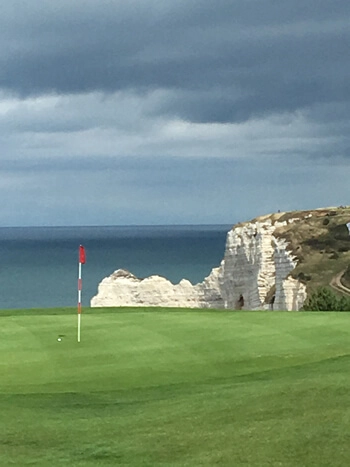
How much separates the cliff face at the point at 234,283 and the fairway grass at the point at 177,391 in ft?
131

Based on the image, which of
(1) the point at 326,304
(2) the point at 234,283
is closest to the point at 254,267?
(2) the point at 234,283

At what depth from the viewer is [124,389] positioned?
12.5 meters

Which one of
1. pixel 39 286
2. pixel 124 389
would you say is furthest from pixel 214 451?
pixel 39 286

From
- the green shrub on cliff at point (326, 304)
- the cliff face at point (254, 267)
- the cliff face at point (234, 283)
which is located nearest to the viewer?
the green shrub on cliff at point (326, 304)

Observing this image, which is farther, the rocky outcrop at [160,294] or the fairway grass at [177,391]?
the rocky outcrop at [160,294]

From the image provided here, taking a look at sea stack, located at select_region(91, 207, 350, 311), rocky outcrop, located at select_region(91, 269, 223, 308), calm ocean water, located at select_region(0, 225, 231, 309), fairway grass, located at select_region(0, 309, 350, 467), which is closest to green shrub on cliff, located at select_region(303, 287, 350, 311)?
fairway grass, located at select_region(0, 309, 350, 467)

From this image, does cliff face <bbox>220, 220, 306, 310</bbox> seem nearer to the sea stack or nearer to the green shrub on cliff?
the sea stack

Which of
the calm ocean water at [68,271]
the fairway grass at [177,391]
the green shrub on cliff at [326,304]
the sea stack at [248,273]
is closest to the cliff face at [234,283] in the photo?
the sea stack at [248,273]

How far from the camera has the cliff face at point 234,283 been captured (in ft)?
200

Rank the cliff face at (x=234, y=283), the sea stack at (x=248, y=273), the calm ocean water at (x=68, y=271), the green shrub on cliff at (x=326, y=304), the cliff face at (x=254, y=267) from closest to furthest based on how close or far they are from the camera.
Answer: the green shrub on cliff at (x=326, y=304) → the cliff face at (x=254, y=267) → the sea stack at (x=248, y=273) → the cliff face at (x=234, y=283) → the calm ocean water at (x=68, y=271)

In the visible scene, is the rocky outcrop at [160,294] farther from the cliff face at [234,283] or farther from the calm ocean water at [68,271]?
the calm ocean water at [68,271]

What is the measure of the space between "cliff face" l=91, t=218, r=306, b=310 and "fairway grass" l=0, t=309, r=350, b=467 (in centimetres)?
3993

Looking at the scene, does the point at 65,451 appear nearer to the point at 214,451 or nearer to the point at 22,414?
the point at 214,451

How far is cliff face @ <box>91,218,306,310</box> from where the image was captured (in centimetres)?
6109
